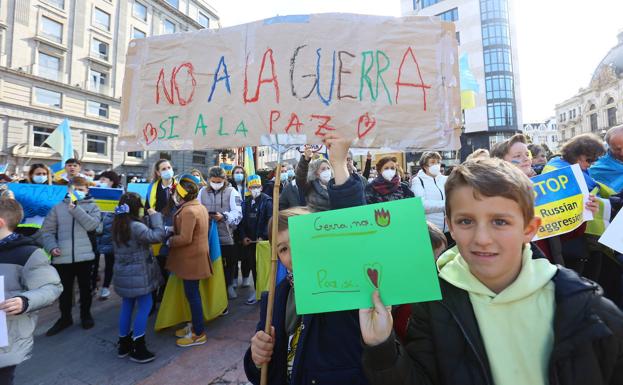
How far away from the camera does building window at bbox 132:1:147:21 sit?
30891mm

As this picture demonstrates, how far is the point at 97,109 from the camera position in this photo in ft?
91.3

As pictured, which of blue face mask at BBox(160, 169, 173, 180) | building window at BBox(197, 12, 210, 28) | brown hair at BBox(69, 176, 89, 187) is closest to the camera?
brown hair at BBox(69, 176, 89, 187)

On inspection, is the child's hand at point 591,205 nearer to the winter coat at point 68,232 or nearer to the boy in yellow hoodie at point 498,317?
the boy in yellow hoodie at point 498,317

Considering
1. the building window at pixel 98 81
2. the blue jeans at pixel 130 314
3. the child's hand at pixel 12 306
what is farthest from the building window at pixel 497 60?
the child's hand at pixel 12 306

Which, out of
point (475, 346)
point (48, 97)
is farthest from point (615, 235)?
point (48, 97)

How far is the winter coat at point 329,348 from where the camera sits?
1417mm

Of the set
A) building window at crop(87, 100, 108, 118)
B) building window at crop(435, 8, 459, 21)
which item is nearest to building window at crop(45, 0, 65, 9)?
building window at crop(87, 100, 108, 118)

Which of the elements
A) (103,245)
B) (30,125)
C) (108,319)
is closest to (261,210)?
(103,245)

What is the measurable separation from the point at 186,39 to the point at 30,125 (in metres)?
28.8

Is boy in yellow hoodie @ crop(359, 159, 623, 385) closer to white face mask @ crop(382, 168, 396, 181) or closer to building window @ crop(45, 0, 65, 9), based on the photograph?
white face mask @ crop(382, 168, 396, 181)

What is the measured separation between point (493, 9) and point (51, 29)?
140 feet

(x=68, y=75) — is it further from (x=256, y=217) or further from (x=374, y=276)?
(x=374, y=276)

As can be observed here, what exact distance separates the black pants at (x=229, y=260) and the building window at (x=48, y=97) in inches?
1081

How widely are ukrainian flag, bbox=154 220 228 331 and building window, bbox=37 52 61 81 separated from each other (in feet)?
95.0
